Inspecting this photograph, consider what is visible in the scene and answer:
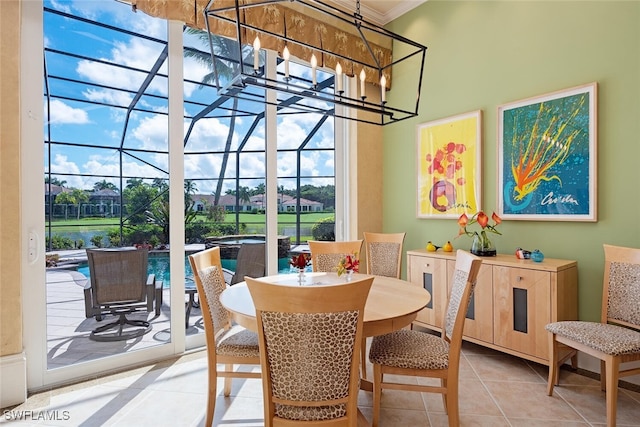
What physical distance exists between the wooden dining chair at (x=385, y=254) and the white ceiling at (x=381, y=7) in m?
2.52

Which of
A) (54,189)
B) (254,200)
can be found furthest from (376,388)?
(54,189)

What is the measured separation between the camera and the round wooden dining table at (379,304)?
1576mm

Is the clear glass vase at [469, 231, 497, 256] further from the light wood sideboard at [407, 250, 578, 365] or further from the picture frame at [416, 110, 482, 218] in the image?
the picture frame at [416, 110, 482, 218]

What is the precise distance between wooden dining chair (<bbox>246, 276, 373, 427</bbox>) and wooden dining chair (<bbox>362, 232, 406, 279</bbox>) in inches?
74.1

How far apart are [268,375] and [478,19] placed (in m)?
3.54

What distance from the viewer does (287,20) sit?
328 cm

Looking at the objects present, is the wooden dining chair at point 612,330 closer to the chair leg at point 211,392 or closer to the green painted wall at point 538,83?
the green painted wall at point 538,83

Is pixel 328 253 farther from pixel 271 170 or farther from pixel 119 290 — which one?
pixel 119 290

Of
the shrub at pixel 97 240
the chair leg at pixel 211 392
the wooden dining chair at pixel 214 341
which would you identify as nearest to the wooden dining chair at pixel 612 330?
the wooden dining chair at pixel 214 341

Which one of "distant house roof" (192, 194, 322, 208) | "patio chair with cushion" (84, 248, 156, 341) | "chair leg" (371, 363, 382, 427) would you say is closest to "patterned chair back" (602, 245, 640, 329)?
"chair leg" (371, 363, 382, 427)

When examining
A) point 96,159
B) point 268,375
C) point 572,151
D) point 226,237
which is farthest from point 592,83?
point 96,159

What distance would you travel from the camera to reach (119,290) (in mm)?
2746

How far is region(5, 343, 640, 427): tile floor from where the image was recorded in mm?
2018

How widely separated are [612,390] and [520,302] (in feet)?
2.51
